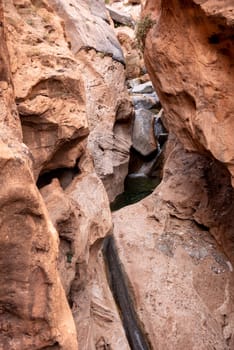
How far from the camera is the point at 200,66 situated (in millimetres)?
6625

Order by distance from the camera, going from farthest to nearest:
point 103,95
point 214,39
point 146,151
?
point 146,151 → point 103,95 → point 214,39

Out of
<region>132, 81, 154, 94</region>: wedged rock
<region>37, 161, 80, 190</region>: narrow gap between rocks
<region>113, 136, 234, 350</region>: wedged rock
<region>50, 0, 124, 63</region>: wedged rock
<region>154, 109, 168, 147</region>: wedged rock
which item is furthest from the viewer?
<region>132, 81, 154, 94</region>: wedged rock

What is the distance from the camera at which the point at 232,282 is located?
7621 millimetres

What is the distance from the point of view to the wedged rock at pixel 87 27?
12305mm

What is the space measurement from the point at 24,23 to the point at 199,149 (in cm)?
384

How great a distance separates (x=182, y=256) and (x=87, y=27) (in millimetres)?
8426

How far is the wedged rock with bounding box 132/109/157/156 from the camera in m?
14.2

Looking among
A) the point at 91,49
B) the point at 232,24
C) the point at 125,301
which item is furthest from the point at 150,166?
the point at 232,24

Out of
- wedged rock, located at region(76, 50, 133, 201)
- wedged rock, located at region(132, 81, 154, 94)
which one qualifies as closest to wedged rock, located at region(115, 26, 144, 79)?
wedged rock, located at region(132, 81, 154, 94)

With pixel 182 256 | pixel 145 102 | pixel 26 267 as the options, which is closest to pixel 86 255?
pixel 26 267

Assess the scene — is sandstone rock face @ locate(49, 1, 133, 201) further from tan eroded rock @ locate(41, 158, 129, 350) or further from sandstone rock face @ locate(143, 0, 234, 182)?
tan eroded rock @ locate(41, 158, 129, 350)

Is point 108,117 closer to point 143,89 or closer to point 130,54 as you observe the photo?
point 143,89

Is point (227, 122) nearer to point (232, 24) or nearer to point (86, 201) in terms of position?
point (232, 24)

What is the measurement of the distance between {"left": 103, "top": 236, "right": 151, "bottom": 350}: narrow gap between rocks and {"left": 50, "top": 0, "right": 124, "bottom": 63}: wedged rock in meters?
6.94
